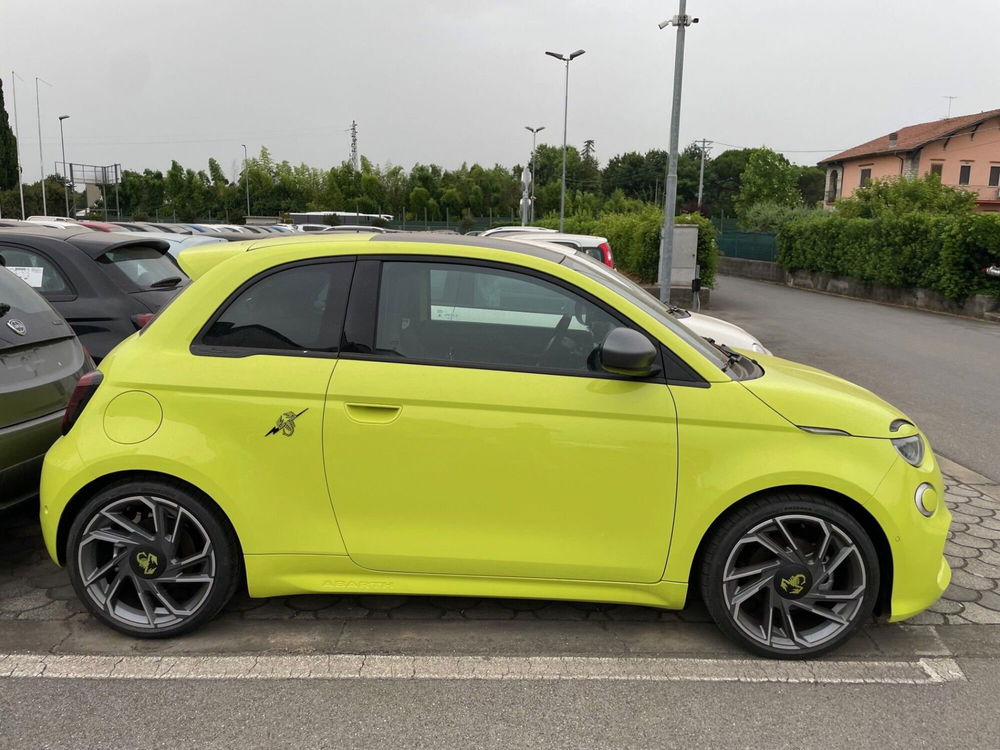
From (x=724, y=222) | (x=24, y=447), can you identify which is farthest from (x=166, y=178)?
(x=24, y=447)

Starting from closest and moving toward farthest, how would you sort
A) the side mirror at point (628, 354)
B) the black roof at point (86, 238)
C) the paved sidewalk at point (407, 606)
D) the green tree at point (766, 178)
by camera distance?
the side mirror at point (628, 354) → the paved sidewalk at point (407, 606) → the black roof at point (86, 238) → the green tree at point (766, 178)

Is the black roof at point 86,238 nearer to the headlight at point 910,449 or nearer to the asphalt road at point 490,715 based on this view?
the asphalt road at point 490,715

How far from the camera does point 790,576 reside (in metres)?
3.11

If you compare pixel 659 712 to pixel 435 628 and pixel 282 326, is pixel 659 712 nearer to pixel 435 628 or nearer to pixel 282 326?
pixel 435 628

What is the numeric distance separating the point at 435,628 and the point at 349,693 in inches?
22.9

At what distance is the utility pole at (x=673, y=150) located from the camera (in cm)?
1463

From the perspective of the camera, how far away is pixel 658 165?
9831 centimetres

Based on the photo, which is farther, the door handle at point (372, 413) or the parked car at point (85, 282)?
the parked car at point (85, 282)

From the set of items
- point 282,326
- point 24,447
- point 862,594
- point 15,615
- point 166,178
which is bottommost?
point 15,615

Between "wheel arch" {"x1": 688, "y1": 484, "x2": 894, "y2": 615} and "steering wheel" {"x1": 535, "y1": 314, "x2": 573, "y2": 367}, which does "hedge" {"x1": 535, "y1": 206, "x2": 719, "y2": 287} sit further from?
"steering wheel" {"x1": 535, "y1": 314, "x2": 573, "y2": 367}

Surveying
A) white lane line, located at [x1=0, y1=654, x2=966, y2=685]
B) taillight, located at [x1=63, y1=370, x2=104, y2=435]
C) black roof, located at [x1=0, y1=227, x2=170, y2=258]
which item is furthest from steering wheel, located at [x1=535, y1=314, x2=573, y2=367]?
black roof, located at [x1=0, y1=227, x2=170, y2=258]

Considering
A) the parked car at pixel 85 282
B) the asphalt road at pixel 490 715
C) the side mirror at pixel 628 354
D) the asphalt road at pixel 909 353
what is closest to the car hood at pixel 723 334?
the asphalt road at pixel 909 353

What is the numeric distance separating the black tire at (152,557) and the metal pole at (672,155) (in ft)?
40.1

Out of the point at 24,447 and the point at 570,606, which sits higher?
the point at 24,447
